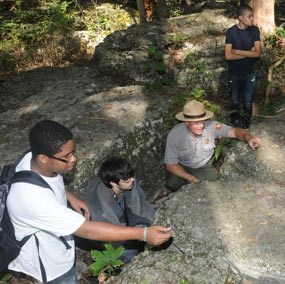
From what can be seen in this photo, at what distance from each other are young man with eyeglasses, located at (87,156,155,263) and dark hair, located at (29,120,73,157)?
1.64 m

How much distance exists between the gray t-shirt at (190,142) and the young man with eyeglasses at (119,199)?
1041 millimetres

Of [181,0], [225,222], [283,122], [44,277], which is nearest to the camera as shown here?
[44,277]

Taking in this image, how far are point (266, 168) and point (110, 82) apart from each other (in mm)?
4515

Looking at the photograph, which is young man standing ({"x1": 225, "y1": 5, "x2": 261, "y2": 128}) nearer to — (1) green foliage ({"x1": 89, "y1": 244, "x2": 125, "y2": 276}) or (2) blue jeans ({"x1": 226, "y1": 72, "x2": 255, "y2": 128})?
(2) blue jeans ({"x1": 226, "y1": 72, "x2": 255, "y2": 128})

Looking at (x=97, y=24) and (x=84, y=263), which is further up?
(x=97, y=24)

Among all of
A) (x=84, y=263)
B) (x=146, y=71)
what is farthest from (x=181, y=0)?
(x=84, y=263)

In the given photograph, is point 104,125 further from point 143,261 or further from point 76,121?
point 143,261

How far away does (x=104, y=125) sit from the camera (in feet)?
22.2

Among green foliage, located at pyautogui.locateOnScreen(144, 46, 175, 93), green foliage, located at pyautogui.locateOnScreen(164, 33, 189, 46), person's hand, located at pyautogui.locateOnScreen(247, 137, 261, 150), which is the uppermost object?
green foliage, located at pyautogui.locateOnScreen(164, 33, 189, 46)

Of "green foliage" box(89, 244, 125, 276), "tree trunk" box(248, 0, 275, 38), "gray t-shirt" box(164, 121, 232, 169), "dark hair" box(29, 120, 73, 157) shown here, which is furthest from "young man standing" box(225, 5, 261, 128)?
"dark hair" box(29, 120, 73, 157)

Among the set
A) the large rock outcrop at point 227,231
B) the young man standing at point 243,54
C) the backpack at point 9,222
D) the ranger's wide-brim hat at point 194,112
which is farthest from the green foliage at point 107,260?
the young man standing at point 243,54

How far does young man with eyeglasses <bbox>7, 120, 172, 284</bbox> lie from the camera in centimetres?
→ 285

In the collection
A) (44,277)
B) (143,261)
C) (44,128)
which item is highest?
(44,128)

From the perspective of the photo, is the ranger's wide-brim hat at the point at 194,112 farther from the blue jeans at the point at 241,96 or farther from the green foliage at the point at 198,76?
the green foliage at the point at 198,76
